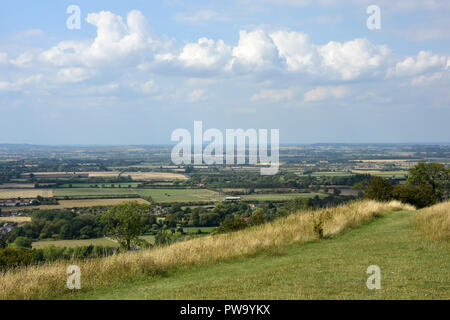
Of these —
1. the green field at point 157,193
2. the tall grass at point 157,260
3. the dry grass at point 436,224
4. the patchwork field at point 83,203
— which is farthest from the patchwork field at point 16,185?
the dry grass at point 436,224

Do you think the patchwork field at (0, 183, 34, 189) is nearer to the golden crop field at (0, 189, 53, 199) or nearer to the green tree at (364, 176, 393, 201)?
the golden crop field at (0, 189, 53, 199)

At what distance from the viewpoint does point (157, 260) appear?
10094 millimetres

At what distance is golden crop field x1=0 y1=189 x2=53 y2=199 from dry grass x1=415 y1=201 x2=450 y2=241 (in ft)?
163

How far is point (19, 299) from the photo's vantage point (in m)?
7.54

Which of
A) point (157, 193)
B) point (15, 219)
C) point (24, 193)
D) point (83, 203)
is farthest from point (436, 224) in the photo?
point (24, 193)

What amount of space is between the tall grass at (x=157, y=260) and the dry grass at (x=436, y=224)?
246 cm

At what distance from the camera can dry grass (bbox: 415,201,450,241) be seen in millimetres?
11400

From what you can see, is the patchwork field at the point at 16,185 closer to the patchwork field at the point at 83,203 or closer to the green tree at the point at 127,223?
the patchwork field at the point at 83,203

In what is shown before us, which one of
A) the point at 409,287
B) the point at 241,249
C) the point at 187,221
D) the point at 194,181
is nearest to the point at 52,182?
the point at 194,181

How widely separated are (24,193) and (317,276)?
192 feet

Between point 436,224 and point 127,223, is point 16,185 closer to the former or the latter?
point 127,223

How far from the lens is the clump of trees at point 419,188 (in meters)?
26.2

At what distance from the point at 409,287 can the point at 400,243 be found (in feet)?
15.9

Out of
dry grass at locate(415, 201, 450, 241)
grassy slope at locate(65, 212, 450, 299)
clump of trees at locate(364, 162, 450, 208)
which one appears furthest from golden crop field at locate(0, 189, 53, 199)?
dry grass at locate(415, 201, 450, 241)
